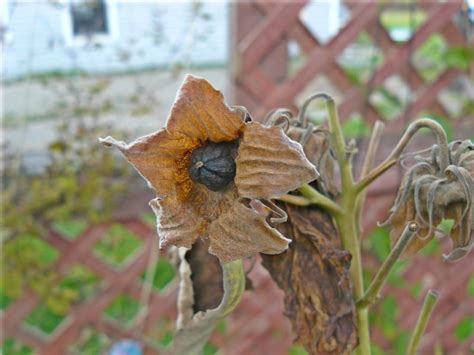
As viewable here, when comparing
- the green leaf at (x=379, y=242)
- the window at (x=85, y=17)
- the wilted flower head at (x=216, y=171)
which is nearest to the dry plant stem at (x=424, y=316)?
the wilted flower head at (x=216, y=171)

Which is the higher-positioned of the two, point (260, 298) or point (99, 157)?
point (99, 157)

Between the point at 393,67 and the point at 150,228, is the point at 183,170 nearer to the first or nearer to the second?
the point at 150,228

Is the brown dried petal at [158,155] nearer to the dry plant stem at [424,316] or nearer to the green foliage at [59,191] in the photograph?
the dry plant stem at [424,316]

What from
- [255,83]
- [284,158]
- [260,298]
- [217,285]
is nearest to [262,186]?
[284,158]

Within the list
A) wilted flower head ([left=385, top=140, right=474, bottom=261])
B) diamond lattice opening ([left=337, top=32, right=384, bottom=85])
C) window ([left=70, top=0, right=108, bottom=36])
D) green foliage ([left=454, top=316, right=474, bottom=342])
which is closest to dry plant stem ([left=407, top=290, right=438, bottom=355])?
wilted flower head ([left=385, top=140, right=474, bottom=261])

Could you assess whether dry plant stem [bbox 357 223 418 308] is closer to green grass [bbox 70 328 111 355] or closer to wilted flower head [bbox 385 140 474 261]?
wilted flower head [bbox 385 140 474 261]

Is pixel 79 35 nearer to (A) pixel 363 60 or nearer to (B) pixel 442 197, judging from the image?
(A) pixel 363 60
